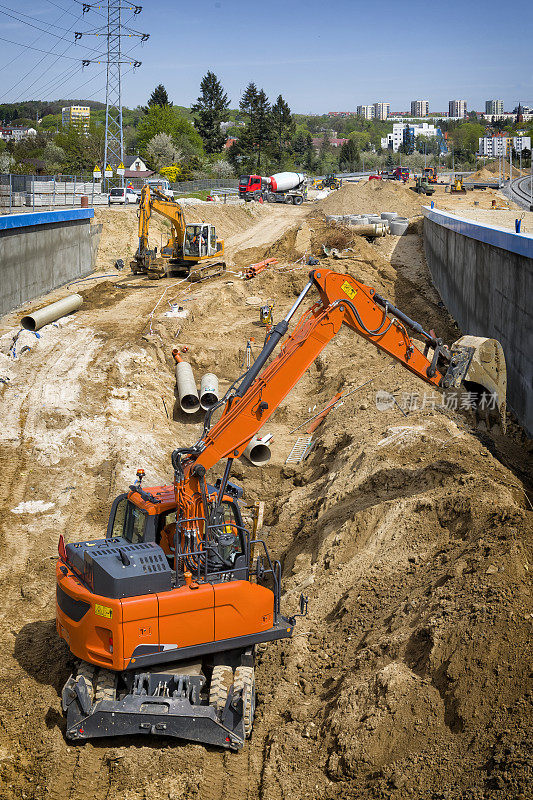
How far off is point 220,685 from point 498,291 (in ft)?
43.4

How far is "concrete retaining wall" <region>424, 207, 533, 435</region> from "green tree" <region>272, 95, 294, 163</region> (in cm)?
9986

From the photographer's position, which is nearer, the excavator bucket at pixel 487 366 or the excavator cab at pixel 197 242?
the excavator bucket at pixel 487 366

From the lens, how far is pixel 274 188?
72500 millimetres

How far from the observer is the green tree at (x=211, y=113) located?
4272 inches

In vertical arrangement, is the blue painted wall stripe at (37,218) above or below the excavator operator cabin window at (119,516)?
above

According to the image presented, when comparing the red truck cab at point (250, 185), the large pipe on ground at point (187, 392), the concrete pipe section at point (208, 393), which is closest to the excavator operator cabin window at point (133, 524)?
the concrete pipe section at point (208, 393)

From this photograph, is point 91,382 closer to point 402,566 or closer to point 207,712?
point 402,566

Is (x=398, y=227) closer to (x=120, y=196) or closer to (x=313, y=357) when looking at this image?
(x=120, y=196)

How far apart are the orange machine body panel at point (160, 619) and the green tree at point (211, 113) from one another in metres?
107

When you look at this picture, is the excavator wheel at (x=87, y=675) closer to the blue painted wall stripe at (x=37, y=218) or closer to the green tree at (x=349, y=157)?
the blue painted wall stripe at (x=37, y=218)

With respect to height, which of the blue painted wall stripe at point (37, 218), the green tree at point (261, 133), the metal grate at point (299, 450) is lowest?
the metal grate at point (299, 450)

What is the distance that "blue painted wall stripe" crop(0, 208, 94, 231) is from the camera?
26.5 metres

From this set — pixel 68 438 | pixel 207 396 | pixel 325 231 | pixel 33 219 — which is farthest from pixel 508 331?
pixel 325 231

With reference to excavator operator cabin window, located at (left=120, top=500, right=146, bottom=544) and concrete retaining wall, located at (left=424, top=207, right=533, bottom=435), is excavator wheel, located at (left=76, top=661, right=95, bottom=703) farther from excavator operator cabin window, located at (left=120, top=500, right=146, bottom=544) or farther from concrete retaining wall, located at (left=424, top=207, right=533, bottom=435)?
concrete retaining wall, located at (left=424, top=207, right=533, bottom=435)
